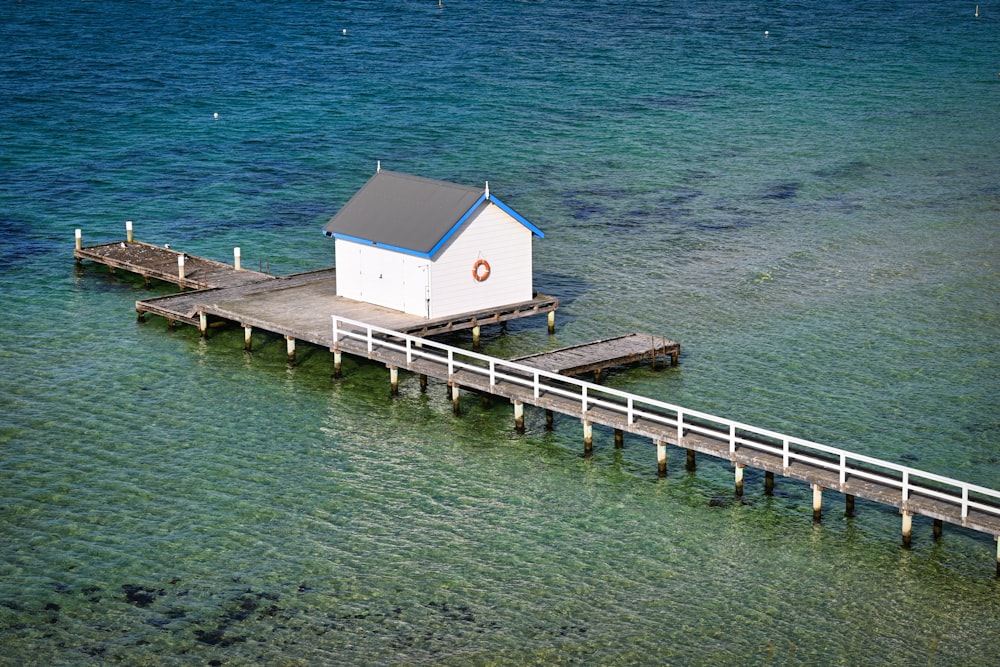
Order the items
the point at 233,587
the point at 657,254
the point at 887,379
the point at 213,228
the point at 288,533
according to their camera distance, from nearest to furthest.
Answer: the point at 233,587
the point at 288,533
the point at 887,379
the point at 657,254
the point at 213,228

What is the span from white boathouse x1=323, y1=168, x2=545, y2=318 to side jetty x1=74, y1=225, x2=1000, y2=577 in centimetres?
57

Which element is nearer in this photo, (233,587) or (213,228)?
(233,587)

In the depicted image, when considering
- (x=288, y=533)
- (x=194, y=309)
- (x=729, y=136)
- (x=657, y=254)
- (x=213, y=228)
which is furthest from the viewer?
(x=729, y=136)

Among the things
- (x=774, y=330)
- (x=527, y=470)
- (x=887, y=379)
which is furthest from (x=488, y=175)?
(x=527, y=470)

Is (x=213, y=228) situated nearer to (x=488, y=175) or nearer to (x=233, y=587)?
(x=488, y=175)

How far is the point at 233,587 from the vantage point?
33938 mm

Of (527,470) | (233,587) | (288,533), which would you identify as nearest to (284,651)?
(233,587)

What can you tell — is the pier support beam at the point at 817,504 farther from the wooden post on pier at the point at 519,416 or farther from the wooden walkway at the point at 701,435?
the wooden post on pier at the point at 519,416

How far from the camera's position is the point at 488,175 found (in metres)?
77.1

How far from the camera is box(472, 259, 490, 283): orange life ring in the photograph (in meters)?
49.3

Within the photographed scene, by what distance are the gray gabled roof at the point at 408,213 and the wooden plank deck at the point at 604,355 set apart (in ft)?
15.7

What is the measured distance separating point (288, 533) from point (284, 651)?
5.86 metres

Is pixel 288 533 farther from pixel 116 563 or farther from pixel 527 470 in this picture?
pixel 527 470

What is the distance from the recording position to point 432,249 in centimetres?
4769
